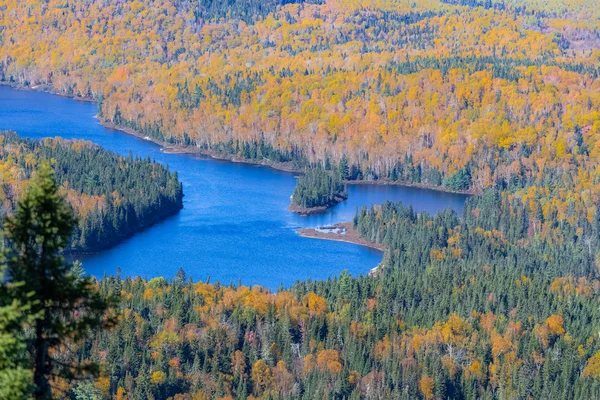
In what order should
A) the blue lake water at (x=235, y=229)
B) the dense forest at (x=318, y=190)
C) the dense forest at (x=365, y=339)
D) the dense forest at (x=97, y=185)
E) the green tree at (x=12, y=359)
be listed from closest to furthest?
the green tree at (x=12, y=359) < the dense forest at (x=365, y=339) < the blue lake water at (x=235, y=229) < the dense forest at (x=97, y=185) < the dense forest at (x=318, y=190)

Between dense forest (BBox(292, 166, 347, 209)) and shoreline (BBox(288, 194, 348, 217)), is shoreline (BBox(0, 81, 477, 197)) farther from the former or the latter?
shoreline (BBox(288, 194, 348, 217))

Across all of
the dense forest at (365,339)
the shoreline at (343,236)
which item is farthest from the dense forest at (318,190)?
the dense forest at (365,339)

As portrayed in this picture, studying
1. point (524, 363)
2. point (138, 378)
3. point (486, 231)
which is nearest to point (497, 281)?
point (524, 363)

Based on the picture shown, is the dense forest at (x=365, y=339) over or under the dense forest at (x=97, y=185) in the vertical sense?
under

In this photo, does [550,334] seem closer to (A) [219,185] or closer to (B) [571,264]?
(B) [571,264]

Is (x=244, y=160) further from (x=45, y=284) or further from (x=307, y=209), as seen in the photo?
(x=45, y=284)

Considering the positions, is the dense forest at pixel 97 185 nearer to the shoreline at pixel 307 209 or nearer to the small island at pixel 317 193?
the shoreline at pixel 307 209

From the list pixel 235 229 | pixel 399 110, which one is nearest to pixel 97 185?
pixel 235 229
